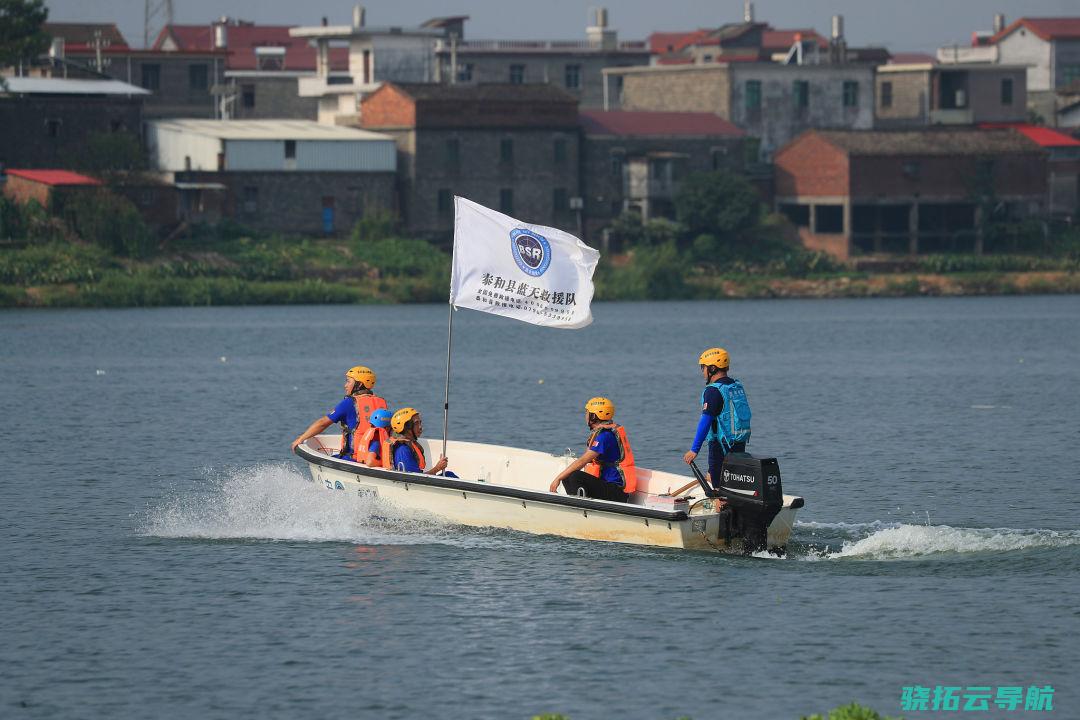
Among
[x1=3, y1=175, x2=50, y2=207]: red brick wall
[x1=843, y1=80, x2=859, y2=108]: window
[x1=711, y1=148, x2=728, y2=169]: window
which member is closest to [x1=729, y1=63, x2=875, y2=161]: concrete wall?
[x1=843, y1=80, x2=859, y2=108]: window

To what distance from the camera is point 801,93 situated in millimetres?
108000

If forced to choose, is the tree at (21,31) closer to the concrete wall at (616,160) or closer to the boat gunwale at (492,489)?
the concrete wall at (616,160)

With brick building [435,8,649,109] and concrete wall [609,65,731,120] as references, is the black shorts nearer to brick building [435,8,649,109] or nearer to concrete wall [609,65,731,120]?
concrete wall [609,65,731,120]

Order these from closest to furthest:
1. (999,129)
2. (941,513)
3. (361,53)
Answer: (941,513) → (999,129) → (361,53)

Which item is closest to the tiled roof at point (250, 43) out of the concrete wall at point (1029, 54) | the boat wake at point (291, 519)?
the concrete wall at point (1029, 54)

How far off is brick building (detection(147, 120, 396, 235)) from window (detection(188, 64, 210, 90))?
16390mm

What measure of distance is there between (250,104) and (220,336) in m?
45.8

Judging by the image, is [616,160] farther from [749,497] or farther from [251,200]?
[749,497]

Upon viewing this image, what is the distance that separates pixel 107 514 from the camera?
93.7ft

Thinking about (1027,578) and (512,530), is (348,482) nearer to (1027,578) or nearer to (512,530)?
(512,530)

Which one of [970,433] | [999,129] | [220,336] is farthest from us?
[999,129]

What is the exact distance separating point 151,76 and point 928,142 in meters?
44.1

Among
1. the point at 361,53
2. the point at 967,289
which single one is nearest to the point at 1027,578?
the point at 967,289

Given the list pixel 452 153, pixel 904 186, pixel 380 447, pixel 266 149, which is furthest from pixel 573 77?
pixel 380 447
